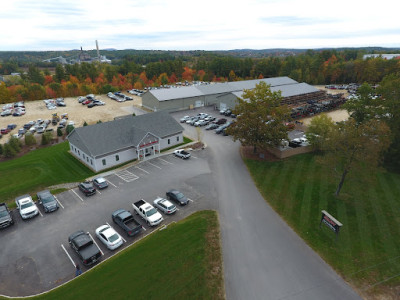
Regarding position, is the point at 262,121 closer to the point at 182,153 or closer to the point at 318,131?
the point at 318,131

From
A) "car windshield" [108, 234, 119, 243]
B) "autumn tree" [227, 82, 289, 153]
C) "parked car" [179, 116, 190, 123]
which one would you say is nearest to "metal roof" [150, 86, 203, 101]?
"parked car" [179, 116, 190, 123]

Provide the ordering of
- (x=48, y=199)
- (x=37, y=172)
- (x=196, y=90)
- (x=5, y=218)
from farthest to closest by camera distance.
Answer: (x=196, y=90) < (x=37, y=172) < (x=48, y=199) < (x=5, y=218)

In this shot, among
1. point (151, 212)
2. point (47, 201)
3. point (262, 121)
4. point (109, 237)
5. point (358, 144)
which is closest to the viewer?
point (109, 237)

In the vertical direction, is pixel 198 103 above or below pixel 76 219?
above

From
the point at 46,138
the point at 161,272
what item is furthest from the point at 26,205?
the point at 46,138

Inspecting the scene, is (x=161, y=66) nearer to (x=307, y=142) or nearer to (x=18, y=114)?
(x=18, y=114)

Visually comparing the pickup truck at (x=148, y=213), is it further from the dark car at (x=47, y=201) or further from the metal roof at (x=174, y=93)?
the metal roof at (x=174, y=93)

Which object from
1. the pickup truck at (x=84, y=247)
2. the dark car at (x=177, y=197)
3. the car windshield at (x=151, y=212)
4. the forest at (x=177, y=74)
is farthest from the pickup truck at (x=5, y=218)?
the forest at (x=177, y=74)
